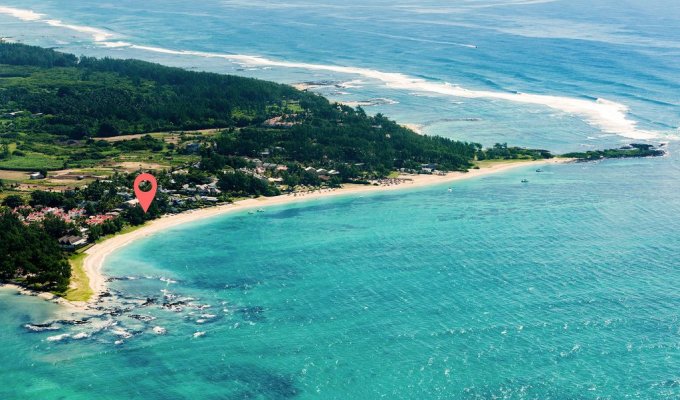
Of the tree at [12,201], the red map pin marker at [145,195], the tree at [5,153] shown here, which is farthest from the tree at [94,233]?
the tree at [5,153]

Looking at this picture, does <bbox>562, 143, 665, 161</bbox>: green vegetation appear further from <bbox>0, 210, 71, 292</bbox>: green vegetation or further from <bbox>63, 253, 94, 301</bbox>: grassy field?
<bbox>0, 210, 71, 292</bbox>: green vegetation

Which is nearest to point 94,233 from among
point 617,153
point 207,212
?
point 207,212

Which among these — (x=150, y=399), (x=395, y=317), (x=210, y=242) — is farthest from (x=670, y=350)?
(x=210, y=242)

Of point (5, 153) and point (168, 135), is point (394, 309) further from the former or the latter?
point (168, 135)

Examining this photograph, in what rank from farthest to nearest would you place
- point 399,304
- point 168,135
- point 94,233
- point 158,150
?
point 168,135
point 158,150
point 94,233
point 399,304

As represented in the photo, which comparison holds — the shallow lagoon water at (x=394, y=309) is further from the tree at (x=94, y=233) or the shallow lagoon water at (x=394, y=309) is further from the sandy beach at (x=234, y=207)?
the tree at (x=94, y=233)

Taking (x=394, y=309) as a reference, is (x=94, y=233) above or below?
above

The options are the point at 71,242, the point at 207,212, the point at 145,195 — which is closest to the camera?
the point at 71,242

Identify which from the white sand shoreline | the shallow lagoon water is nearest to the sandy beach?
the white sand shoreline

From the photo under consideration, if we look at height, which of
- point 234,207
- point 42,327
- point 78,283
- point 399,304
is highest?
point 234,207
